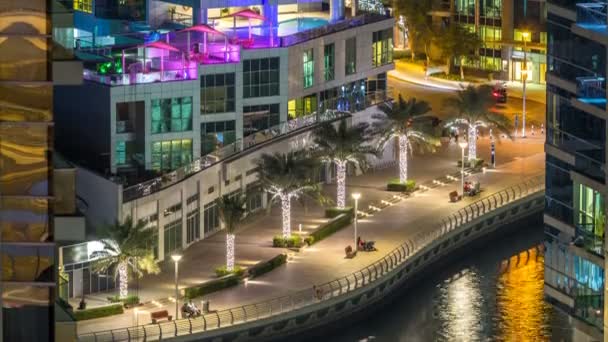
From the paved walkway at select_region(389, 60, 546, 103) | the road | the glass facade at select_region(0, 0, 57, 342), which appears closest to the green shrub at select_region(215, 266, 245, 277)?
the road

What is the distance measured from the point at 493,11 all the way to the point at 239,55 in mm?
61451

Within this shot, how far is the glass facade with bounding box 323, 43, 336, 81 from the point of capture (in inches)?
5128

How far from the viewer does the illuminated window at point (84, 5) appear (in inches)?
5300

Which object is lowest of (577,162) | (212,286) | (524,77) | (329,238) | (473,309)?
(473,309)

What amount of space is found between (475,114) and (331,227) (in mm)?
24661

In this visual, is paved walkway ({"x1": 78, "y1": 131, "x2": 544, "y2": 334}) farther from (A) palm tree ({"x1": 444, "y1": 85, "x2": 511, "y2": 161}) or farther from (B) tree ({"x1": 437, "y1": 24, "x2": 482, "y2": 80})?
(B) tree ({"x1": 437, "y1": 24, "x2": 482, "y2": 80})

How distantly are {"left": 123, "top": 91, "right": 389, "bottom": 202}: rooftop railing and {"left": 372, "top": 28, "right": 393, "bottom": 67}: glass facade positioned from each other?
2.16 meters

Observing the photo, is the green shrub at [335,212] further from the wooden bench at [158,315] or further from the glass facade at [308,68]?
the wooden bench at [158,315]

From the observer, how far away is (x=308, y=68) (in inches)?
5012

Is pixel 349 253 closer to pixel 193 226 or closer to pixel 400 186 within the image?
pixel 193 226

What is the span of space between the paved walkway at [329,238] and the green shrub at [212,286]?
0.44 m

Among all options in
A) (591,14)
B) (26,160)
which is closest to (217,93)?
(591,14)

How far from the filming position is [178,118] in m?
113

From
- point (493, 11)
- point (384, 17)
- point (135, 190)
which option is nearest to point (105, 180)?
point (135, 190)
